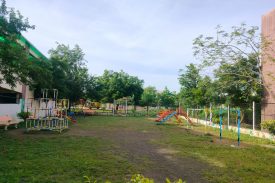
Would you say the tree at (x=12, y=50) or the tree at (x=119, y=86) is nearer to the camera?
the tree at (x=12, y=50)

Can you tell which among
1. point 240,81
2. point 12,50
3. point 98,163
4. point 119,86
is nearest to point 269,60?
point 240,81

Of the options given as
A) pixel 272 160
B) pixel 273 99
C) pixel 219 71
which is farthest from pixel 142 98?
pixel 272 160

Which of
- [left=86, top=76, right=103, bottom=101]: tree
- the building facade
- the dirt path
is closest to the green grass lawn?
the dirt path

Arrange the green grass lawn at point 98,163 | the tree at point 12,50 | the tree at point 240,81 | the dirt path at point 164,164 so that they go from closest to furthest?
the green grass lawn at point 98,163 < the dirt path at point 164,164 < the tree at point 12,50 < the tree at point 240,81

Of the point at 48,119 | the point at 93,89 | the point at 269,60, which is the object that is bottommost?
the point at 48,119

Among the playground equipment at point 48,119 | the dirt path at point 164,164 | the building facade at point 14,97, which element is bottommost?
the dirt path at point 164,164

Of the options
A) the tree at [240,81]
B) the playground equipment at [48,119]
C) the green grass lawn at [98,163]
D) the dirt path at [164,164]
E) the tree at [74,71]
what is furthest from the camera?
the tree at [74,71]

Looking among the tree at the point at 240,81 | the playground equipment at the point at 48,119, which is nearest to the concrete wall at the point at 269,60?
the tree at the point at 240,81

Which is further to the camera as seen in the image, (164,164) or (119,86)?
(119,86)

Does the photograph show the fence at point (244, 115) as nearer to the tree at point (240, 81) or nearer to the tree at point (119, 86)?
the tree at point (240, 81)

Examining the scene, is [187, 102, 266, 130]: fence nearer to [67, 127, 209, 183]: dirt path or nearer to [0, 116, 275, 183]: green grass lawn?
[0, 116, 275, 183]: green grass lawn

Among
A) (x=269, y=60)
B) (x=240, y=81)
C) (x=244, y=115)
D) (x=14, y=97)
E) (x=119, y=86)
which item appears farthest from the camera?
(x=119, y=86)

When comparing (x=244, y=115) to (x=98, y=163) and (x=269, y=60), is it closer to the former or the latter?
(x=269, y=60)

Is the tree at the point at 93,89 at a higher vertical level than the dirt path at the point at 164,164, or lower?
higher
